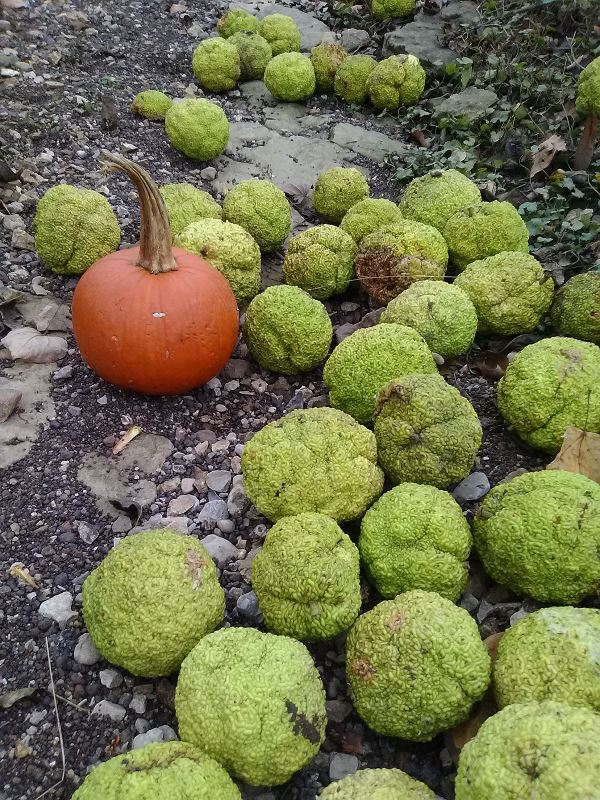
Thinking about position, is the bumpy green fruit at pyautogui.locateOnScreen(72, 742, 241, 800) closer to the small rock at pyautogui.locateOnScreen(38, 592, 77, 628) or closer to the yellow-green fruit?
the small rock at pyautogui.locateOnScreen(38, 592, 77, 628)

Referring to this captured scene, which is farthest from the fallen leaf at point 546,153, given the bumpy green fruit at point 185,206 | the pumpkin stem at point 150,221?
the pumpkin stem at point 150,221

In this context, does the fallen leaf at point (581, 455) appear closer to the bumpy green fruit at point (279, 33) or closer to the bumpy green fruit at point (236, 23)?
the bumpy green fruit at point (279, 33)

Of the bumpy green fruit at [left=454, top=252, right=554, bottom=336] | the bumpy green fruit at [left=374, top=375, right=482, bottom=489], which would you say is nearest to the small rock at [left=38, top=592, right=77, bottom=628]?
the bumpy green fruit at [left=374, top=375, right=482, bottom=489]

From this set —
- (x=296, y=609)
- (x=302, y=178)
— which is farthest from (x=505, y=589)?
(x=302, y=178)

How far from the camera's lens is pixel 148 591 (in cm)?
248

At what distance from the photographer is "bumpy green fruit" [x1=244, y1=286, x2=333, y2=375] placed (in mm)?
3885

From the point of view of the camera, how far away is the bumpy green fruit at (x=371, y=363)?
3455mm

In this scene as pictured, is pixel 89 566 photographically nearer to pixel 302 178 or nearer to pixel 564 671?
pixel 564 671

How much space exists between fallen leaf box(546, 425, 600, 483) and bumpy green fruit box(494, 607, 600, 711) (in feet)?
2.95

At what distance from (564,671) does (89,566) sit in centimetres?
197

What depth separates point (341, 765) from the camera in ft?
8.13

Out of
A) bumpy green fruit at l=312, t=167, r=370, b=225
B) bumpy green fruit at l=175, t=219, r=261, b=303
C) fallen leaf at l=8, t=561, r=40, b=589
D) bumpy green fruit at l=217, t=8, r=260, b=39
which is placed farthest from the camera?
bumpy green fruit at l=217, t=8, r=260, b=39

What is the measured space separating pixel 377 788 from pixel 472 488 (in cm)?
162

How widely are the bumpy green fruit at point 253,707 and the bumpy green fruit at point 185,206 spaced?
10.1 ft
